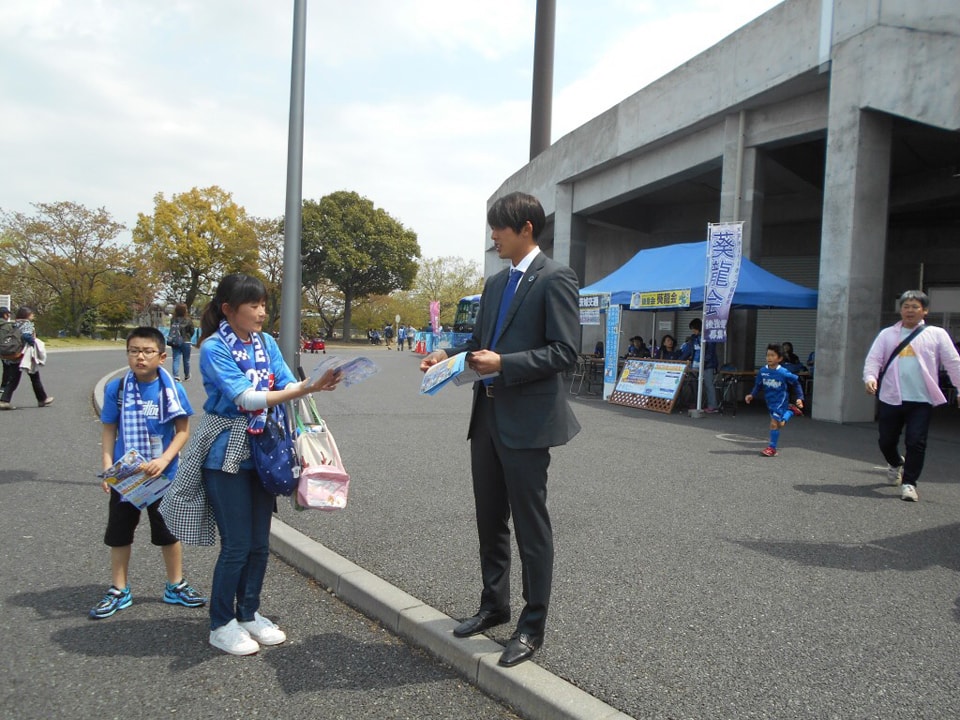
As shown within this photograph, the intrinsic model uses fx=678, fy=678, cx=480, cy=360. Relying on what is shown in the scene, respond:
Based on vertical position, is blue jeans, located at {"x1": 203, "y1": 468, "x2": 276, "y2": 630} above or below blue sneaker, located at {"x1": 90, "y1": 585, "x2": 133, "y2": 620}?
above

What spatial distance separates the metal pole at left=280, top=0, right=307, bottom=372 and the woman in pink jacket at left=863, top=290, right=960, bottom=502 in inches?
212

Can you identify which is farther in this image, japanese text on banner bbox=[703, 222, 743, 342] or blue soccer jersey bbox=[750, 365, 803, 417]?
japanese text on banner bbox=[703, 222, 743, 342]

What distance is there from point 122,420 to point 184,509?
2.11 ft

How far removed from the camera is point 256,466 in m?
2.90

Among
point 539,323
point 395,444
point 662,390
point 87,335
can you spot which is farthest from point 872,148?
point 87,335

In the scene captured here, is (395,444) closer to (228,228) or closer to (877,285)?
(877,285)

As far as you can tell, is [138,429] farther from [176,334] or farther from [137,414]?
[176,334]

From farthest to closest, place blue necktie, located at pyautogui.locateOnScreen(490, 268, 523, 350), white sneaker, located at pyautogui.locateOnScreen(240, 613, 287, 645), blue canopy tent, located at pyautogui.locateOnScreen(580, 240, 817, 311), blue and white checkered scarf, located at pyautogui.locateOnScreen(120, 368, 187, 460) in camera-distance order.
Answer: blue canopy tent, located at pyautogui.locateOnScreen(580, 240, 817, 311)
blue and white checkered scarf, located at pyautogui.locateOnScreen(120, 368, 187, 460)
white sneaker, located at pyautogui.locateOnScreen(240, 613, 287, 645)
blue necktie, located at pyautogui.locateOnScreen(490, 268, 523, 350)

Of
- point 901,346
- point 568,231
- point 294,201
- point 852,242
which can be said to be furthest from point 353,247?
point 901,346

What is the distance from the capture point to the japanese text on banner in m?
11.8

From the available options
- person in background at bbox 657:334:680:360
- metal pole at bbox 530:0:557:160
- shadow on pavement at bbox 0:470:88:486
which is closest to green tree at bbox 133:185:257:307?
metal pole at bbox 530:0:557:160

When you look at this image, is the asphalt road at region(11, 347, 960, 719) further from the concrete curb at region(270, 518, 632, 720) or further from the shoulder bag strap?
the shoulder bag strap

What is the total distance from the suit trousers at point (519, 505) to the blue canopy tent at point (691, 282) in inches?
408

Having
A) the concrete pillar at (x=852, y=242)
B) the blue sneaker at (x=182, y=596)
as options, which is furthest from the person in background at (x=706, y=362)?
the blue sneaker at (x=182, y=596)
